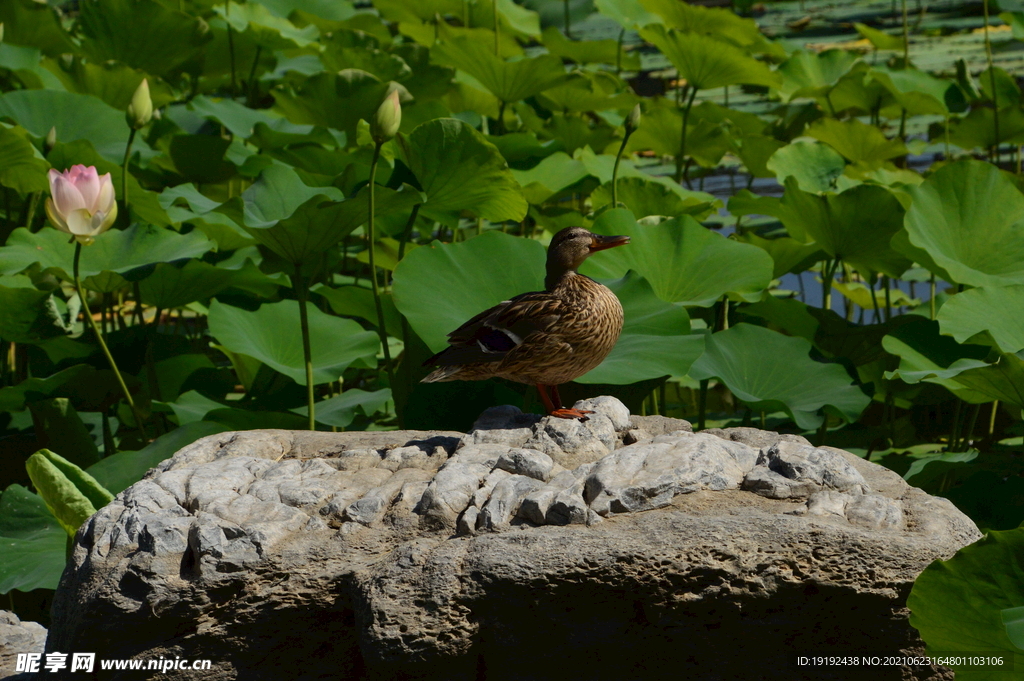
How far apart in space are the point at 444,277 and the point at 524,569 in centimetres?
123

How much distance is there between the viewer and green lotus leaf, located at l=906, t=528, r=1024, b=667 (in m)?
1.24

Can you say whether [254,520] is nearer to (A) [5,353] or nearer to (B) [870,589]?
(B) [870,589]

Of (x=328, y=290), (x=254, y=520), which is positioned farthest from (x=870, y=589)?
(x=328, y=290)

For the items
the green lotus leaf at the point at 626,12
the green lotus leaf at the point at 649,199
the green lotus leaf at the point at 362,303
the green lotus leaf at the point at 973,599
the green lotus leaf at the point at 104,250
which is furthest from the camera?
the green lotus leaf at the point at 626,12

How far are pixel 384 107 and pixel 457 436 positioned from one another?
0.96 metres

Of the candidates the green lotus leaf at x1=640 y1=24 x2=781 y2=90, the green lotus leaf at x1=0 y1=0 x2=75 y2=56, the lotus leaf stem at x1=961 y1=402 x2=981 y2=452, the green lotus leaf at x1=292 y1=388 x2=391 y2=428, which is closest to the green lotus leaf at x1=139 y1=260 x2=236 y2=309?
the green lotus leaf at x1=292 y1=388 x2=391 y2=428

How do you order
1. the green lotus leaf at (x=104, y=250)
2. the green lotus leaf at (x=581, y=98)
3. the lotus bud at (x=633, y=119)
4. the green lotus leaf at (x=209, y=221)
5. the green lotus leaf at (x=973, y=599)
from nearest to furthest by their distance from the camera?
1. the green lotus leaf at (x=973, y=599)
2. the green lotus leaf at (x=104, y=250)
3. the green lotus leaf at (x=209, y=221)
4. the lotus bud at (x=633, y=119)
5. the green lotus leaf at (x=581, y=98)

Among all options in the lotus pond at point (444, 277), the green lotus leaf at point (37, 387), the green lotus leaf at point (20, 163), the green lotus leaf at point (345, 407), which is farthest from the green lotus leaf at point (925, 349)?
the green lotus leaf at point (20, 163)

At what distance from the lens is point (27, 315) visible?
2605mm

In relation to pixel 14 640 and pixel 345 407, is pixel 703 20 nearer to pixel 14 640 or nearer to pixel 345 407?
pixel 345 407

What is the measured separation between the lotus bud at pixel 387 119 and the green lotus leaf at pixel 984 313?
137 centimetres

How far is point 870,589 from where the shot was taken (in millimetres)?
1291

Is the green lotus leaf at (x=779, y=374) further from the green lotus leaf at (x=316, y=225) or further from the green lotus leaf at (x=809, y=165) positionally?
Answer: the green lotus leaf at (x=809, y=165)

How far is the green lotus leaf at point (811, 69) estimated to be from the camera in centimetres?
522
